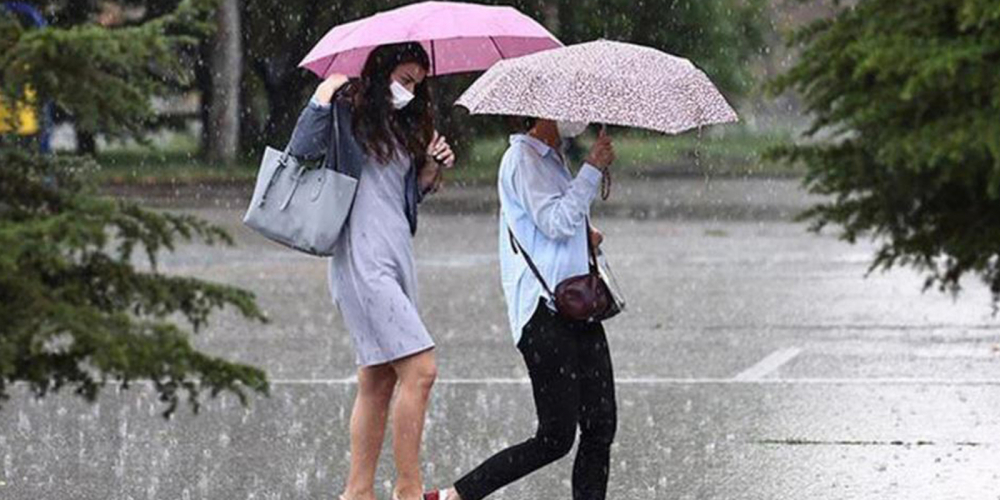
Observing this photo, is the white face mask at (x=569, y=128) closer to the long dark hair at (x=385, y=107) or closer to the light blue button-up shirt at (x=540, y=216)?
the light blue button-up shirt at (x=540, y=216)

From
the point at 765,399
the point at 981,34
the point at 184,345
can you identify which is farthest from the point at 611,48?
the point at 765,399

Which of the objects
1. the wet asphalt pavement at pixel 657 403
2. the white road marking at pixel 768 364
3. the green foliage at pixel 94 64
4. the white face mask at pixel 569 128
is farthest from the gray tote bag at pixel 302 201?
the white road marking at pixel 768 364

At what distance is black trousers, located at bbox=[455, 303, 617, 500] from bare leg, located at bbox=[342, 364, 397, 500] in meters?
0.46

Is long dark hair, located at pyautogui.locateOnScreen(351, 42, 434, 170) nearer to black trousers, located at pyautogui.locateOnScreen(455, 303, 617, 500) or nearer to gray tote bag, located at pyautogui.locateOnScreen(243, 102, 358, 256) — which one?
gray tote bag, located at pyautogui.locateOnScreen(243, 102, 358, 256)

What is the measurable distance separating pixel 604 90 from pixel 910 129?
1.20 m

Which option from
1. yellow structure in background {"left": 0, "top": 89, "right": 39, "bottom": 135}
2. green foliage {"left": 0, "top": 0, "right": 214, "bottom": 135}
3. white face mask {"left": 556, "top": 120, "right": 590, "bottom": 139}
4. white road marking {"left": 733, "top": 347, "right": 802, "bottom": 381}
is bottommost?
white road marking {"left": 733, "top": 347, "right": 802, "bottom": 381}

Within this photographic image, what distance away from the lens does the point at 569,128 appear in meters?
7.71

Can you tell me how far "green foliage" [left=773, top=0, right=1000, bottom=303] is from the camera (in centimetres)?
645

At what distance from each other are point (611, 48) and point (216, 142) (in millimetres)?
28695

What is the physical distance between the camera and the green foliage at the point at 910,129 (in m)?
6.45

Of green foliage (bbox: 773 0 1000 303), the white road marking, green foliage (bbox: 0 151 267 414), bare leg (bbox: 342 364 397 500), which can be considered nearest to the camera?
green foliage (bbox: 0 151 267 414)

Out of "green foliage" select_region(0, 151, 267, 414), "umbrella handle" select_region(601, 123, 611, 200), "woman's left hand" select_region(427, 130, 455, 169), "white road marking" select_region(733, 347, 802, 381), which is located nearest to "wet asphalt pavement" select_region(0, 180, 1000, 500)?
"white road marking" select_region(733, 347, 802, 381)

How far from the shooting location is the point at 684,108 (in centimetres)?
755

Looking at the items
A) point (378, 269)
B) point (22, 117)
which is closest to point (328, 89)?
point (378, 269)
